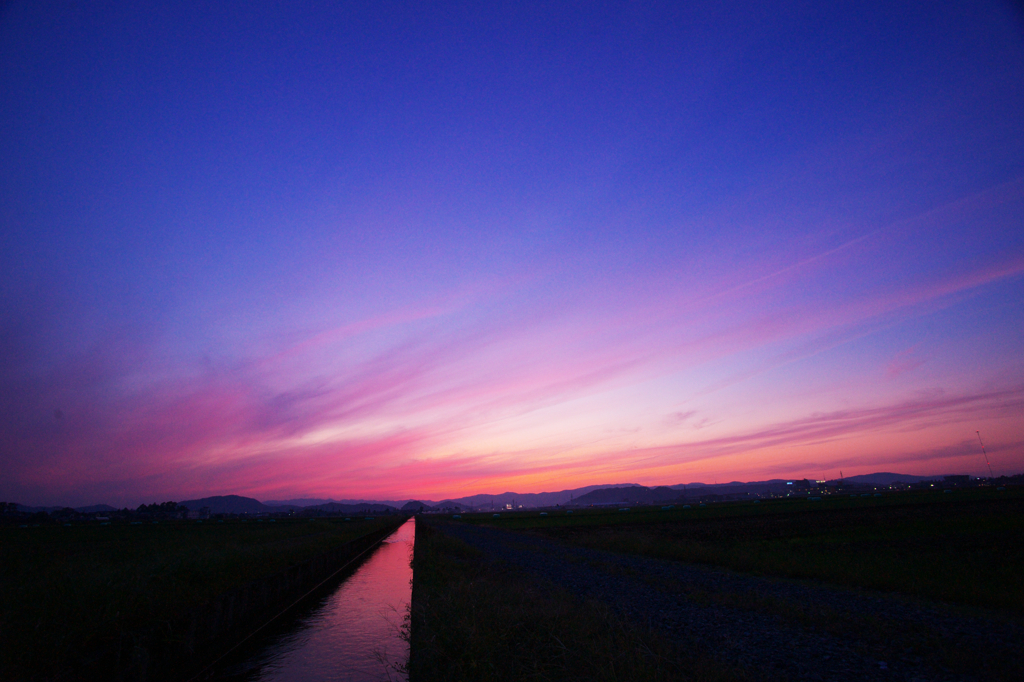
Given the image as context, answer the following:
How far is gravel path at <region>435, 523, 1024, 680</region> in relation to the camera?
8.11 m

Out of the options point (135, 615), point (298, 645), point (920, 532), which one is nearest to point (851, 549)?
point (920, 532)

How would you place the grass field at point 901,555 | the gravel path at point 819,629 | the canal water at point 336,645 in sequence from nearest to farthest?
Result: the gravel path at point 819,629
the canal water at point 336,645
the grass field at point 901,555

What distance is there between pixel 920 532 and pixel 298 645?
3503 centimetres

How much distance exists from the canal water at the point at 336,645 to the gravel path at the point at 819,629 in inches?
232

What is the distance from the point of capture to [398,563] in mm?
30172

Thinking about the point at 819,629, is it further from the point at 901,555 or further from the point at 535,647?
the point at 901,555

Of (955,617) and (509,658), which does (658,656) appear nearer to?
(509,658)

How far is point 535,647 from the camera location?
25.5ft

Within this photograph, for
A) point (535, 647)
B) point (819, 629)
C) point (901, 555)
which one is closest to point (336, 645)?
point (535, 647)

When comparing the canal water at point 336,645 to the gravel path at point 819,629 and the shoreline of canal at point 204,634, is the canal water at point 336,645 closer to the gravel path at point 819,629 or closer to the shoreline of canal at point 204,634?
the shoreline of canal at point 204,634

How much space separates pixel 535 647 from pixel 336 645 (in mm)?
6086

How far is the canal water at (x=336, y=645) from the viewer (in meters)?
9.09

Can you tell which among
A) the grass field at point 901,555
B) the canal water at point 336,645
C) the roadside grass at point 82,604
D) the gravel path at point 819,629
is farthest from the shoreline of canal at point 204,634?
the grass field at point 901,555

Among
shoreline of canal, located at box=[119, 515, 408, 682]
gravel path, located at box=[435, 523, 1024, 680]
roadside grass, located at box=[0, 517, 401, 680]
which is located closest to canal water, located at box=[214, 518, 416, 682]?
shoreline of canal, located at box=[119, 515, 408, 682]
